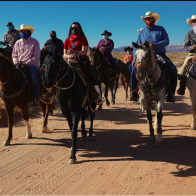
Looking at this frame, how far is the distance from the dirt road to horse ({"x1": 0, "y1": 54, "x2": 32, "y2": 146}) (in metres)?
1.07

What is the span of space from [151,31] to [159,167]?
3.87 meters

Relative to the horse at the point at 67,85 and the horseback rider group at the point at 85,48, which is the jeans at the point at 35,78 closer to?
the horseback rider group at the point at 85,48

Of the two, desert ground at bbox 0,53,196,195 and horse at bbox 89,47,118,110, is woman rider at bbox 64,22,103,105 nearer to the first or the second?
desert ground at bbox 0,53,196,195

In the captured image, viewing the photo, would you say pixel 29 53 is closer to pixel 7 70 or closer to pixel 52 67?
pixel 7 70

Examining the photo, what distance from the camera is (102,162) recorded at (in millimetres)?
5172

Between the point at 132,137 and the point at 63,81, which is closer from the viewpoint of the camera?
the point at 63,81

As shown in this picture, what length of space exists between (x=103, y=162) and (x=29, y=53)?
3.91 meters

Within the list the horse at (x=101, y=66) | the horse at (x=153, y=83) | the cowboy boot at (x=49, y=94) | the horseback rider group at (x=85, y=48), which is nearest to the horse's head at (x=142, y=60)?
the horse at (x=153, y=83)

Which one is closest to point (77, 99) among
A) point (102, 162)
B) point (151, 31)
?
point (102, 162)

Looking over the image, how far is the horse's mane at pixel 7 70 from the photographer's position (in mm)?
5813

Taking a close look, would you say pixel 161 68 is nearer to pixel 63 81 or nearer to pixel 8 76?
pixel 63 81

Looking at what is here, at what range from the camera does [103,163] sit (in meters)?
5.12

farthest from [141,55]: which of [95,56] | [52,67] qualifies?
[95,56]

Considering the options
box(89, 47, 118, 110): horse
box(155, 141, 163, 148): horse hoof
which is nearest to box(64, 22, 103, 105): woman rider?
box(155, 141, 163, 148): horse hoof
